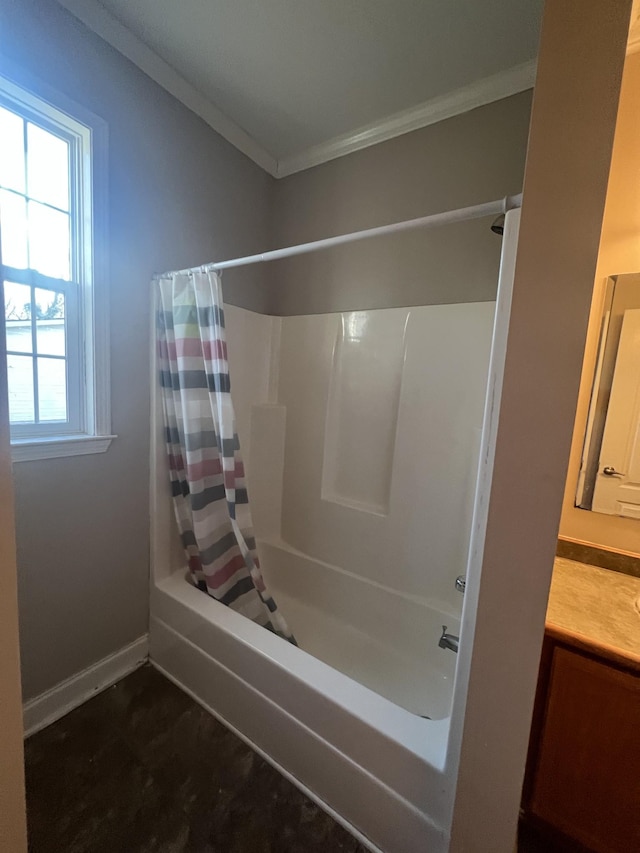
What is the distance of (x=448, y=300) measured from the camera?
1.70 meters

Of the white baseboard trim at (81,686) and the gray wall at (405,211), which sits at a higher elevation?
the gray wall at (405,211)

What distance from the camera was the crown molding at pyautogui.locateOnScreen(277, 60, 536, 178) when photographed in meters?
1.46

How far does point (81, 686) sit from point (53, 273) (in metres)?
1.69

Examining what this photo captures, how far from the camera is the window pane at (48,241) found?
4.16ft

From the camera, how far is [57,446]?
4.28 ft

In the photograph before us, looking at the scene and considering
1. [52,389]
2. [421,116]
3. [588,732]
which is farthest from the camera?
[421,116]

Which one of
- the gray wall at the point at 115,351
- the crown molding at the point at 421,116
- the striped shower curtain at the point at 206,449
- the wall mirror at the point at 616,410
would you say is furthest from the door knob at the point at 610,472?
the gray wall at the point at 115,351

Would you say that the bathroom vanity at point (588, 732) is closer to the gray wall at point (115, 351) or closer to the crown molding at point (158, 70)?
the gray wall at point (115, 351)

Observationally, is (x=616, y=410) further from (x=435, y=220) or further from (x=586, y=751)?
(x=586, y=751)

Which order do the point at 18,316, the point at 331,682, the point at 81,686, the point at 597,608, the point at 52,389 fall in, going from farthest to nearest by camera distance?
the point at 81,686
the point at 52,389
the point at 18,316
the point at 331,682
the point at 597,608

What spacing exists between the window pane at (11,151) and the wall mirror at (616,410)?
209 centimetres

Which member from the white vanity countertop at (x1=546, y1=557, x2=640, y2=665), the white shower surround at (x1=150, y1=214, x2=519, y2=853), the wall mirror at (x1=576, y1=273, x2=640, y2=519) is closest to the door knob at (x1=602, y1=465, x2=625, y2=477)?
the wall mirror at (x1=576, y1=273, x2=640, y2=519)

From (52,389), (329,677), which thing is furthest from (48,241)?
(329,677)

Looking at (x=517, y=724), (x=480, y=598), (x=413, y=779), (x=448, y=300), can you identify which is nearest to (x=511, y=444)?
(x=480, y=598)
